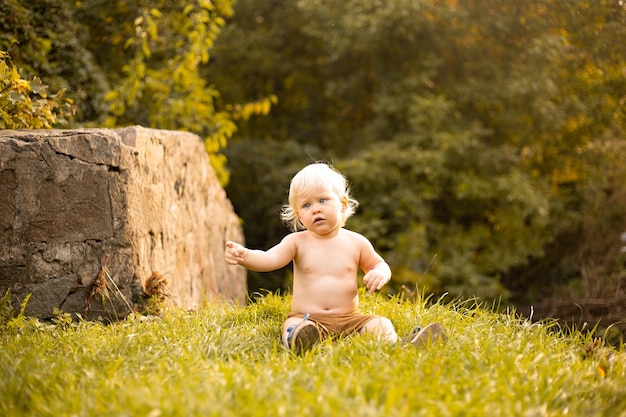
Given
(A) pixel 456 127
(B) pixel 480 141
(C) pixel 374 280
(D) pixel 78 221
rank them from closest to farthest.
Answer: (C) pixel 374 280 < (D) pixel 78 221 < (A) pixel 456 127 < (B) pixel 480 141

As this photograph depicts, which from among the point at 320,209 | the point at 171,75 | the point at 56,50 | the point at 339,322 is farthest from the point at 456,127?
the point at 339,322

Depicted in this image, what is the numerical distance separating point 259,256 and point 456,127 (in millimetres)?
5850

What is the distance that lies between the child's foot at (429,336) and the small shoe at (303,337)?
43 centimetres

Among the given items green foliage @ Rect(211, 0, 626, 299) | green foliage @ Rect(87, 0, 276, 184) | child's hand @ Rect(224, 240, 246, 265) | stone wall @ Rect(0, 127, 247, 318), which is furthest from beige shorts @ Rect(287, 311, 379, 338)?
green foliage @ Rect(211, 0, 626, 299)

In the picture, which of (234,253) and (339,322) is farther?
(339,322)

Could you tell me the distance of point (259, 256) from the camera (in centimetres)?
344

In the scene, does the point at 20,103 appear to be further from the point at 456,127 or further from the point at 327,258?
the point at 456,127

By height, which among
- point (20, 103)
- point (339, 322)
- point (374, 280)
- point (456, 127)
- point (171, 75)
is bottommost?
point (339, 322)

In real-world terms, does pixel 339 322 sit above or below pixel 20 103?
below

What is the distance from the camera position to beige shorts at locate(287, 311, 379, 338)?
3.42 meters

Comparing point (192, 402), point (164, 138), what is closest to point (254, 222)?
point (164, 138)

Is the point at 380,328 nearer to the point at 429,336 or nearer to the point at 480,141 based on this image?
the point at 429,336

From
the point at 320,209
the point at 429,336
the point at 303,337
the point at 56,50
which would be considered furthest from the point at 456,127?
the point at 303,337

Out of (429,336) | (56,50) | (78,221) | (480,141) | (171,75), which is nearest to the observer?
(429,336)
